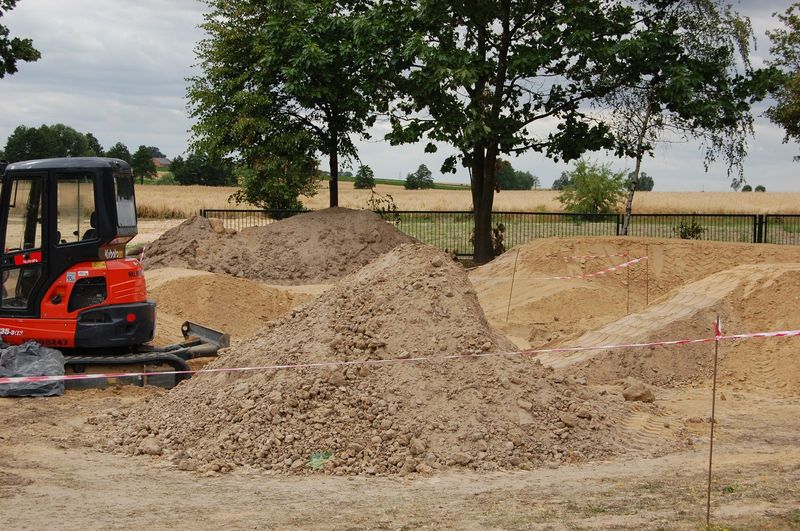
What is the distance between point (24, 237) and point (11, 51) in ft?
67.2

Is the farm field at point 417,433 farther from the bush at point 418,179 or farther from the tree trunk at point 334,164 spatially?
the bush at point 418,179

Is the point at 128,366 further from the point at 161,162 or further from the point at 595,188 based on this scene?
the point at 161,162

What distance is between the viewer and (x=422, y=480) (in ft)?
31.3

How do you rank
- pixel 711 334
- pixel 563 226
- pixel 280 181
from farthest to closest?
pixel 563 226 < pixel 280 181 < pixel 711 334

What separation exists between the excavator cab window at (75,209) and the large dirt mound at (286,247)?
13.3 m

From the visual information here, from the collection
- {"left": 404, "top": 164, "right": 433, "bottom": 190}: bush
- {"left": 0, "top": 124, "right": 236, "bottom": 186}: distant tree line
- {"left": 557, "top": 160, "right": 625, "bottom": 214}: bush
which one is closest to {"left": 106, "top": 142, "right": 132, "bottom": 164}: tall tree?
{"left": 0, "top": 124, "right": 236, "bottom": 186}: distant tree line

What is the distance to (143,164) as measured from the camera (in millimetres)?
80312

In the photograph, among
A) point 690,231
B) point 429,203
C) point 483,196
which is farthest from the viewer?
point 429,203

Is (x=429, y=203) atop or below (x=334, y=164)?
below

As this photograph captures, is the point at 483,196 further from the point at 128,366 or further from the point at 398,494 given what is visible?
the point at 398,494

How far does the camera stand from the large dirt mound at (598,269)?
2125 cm

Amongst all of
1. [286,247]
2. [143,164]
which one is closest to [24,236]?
[286,247]

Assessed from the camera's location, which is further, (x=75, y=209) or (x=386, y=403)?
(x=75, y=209)

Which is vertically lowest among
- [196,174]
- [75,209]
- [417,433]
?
[417,433]
